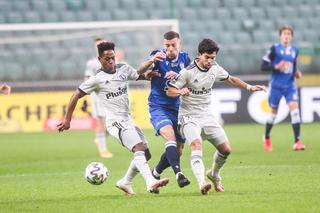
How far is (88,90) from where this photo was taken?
11094 millimetres

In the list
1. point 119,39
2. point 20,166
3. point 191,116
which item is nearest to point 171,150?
point 191,116

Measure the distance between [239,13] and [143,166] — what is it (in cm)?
1659

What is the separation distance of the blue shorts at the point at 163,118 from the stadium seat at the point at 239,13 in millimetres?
15532

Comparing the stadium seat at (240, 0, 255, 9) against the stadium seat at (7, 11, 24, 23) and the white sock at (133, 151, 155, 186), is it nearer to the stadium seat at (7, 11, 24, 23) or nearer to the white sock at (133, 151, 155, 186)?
the stadium seat at (7, 11, 24, 23)

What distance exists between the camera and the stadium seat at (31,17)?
25.1 m

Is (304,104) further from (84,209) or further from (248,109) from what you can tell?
(84,209)

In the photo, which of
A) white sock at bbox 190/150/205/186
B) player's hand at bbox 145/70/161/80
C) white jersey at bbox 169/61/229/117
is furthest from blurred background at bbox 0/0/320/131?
white sock at bbox 190/150/205/186

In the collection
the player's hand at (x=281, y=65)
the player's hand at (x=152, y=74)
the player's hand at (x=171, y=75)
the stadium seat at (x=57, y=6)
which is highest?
the player's hand at (x=171, y=75)

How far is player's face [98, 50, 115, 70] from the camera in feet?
36.2

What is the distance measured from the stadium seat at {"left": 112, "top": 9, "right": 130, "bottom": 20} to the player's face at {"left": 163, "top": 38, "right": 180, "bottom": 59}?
15.0 metres

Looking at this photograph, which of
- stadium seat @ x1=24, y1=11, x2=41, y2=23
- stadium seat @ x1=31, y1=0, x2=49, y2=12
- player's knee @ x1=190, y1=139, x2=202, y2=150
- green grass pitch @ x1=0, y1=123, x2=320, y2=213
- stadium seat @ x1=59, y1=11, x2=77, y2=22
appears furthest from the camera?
stadium seat @ x1=59, y1=11, x2=77, y2=22

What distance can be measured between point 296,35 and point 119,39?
5.52m

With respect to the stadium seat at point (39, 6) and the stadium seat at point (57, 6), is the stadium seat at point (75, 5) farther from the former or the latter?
the stadium seat at point (39, 6)

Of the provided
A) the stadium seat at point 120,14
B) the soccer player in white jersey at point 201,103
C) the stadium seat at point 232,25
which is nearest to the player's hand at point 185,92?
the soccer player in white jersey at point 201,103
